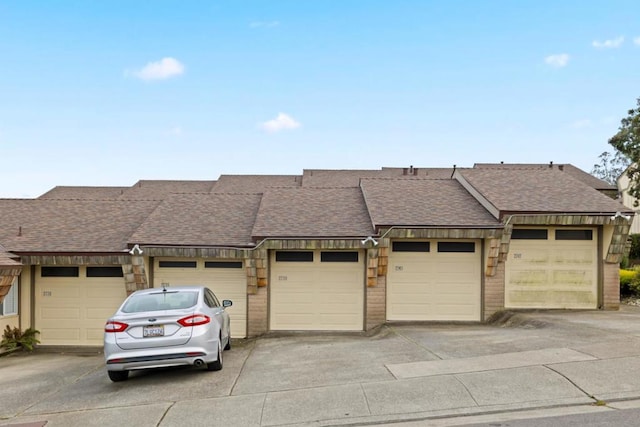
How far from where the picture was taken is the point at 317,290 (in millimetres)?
14500

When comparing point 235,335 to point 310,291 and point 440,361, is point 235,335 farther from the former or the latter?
point 440,361

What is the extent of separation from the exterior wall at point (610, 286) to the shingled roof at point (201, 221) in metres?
10.2

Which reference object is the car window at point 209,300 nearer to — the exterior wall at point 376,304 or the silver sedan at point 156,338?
the silver sedan at point 156,338

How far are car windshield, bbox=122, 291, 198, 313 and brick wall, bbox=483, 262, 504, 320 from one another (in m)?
8.71

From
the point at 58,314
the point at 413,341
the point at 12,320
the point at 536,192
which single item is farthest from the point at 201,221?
the point at 536,192

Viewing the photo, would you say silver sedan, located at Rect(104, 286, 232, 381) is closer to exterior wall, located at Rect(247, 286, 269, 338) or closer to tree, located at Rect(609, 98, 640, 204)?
exterior wall, located at Rect(247, 286, 269, 338)

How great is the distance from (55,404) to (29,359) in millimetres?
5920

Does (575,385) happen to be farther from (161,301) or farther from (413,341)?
(161,301)

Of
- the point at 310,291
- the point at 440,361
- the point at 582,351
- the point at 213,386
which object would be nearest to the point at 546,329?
the point at 582,351

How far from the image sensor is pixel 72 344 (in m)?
14.6

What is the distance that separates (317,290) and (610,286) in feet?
27.4

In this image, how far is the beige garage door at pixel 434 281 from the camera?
14539 mm

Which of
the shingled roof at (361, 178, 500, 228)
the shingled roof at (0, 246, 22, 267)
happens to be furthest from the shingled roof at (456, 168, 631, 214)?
the shingled roof at (0, 246, 22, 267)

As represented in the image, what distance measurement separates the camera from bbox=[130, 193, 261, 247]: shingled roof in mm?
14320
